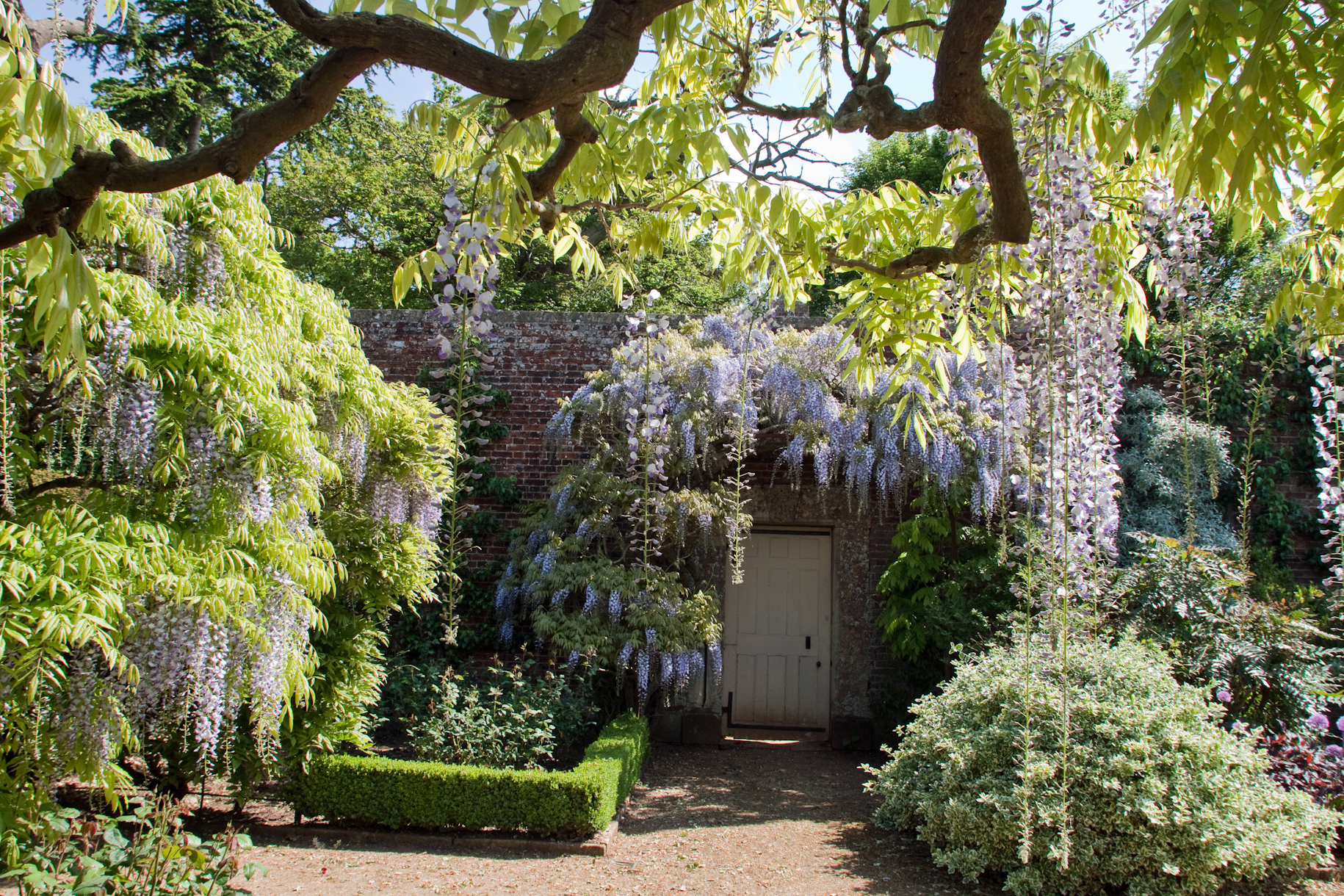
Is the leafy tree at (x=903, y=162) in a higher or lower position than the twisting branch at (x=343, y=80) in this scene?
higher

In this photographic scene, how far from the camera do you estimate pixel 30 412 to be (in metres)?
3.43

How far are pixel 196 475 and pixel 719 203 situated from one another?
2.31m

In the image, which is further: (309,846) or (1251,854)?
(309,846)

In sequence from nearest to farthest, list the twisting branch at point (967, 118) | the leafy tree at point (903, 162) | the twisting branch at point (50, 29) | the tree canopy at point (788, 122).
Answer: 1. the tree canopy at point (788, 122)
2. the twisting branch at point (967, 118)
3. the twisting branch at point (50, 29)
4. the leafy tree at point (903, 162)

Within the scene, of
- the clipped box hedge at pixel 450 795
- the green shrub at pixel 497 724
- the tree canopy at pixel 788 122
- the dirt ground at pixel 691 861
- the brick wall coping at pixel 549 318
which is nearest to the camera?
the tree canopy at pixel 788 122

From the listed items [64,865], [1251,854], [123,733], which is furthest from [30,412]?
[1251,854]

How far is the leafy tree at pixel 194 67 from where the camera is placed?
427 inches

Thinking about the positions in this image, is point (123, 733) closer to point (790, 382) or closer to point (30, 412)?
point (30, 412)

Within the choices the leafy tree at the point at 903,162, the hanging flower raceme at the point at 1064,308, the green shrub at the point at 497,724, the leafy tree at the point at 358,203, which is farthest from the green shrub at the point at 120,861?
the leafy tree at the point at 903,162

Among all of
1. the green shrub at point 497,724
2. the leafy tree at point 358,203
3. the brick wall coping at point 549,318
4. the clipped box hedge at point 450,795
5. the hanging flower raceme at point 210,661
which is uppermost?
the leafy tree at point 358,203

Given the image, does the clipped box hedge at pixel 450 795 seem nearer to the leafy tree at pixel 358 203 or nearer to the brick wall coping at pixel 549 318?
the brick wall coping at pixel 549 318

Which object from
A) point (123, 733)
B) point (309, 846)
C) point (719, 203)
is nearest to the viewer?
point (719, 203)

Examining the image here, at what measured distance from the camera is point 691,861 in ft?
14.3

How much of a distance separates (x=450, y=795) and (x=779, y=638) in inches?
138
